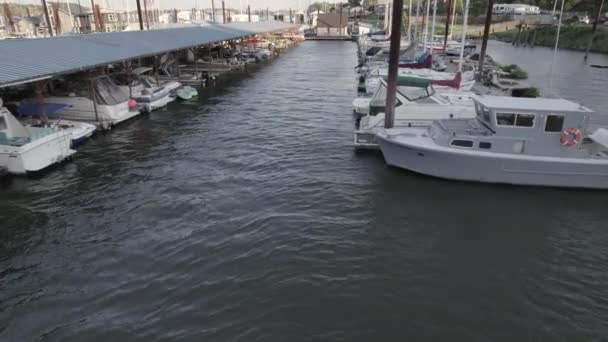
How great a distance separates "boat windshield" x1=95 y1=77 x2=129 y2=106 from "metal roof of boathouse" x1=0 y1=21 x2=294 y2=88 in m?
2.07

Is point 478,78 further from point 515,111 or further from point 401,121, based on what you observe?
point 515,111

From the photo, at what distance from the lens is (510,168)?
17.7m

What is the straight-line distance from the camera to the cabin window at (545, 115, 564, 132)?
16.8 metres

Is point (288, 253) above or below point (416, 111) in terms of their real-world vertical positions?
below

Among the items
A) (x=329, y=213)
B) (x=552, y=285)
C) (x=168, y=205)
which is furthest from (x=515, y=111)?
(x=168, y=205)

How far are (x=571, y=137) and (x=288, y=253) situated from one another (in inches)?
513

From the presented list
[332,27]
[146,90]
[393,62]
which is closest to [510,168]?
[393,62]

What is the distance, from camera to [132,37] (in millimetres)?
37188

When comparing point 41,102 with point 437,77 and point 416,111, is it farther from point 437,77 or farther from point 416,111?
point 437,77

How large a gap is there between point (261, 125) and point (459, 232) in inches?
728

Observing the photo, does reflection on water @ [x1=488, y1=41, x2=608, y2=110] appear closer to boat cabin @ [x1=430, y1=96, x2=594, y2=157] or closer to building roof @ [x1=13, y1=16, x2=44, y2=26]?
boat cabin @ [x1=430, y1=96, x2=594, y2=157]

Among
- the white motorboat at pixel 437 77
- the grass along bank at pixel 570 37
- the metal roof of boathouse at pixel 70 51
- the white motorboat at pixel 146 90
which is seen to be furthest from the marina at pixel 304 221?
the grass along bank at pixel 570 37

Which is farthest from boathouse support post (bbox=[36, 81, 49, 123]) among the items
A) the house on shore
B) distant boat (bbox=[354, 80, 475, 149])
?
the house on shore

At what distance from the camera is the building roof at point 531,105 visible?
55.2ft
